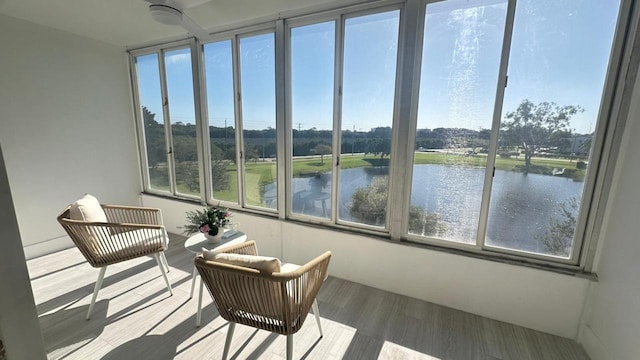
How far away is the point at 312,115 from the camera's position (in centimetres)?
266

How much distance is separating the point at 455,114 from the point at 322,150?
1246mm

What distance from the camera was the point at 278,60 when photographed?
105 inches

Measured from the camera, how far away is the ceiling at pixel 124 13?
91.7 inches

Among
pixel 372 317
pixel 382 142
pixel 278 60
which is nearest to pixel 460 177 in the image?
pixel 382 142

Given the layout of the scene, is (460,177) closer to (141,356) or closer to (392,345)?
(392,345)

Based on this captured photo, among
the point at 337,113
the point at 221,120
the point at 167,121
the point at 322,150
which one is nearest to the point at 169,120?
the point at 167,121

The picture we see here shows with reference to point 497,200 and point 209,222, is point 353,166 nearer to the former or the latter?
point 497,200

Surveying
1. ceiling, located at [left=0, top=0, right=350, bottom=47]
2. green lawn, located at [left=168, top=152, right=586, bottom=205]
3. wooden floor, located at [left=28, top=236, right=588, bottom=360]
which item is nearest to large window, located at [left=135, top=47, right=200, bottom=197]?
green lawn, located at [left=168, top=152, right=586, bottom=205]

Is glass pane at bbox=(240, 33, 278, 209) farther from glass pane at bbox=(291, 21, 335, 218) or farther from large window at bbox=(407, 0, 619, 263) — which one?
large window at bbox=(407, 0, 619, 263)

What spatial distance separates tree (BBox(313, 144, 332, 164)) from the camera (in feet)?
8.67

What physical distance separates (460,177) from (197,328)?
2413 mm

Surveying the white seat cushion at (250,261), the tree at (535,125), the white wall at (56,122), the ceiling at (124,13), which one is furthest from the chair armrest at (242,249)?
the white wall at (56,122)

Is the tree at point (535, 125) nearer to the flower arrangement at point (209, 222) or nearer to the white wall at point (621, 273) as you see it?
the white wall at point (621, 273)

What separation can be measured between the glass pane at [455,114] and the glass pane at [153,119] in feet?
11.3
